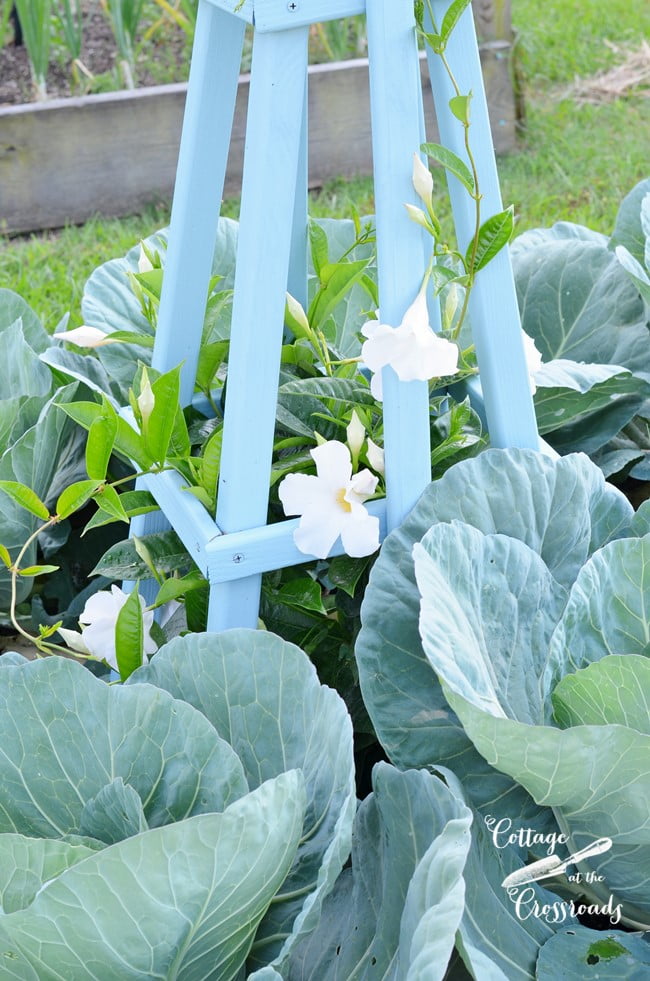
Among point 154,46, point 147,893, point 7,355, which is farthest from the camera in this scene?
point 154,46

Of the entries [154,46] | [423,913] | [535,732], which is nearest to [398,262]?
[535,732]

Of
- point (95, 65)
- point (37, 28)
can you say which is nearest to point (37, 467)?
point (37, 28)

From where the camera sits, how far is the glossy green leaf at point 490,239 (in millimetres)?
917

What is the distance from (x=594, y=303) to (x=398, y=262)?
618 mm

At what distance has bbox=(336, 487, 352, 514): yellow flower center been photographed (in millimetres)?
947

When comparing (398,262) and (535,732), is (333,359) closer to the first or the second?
(398,262)

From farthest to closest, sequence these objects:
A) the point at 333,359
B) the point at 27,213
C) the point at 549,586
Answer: the point at 27,213, the point at 333,359, the point at 549,586

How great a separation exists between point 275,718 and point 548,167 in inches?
97.5

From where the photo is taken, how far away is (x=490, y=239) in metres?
0.93

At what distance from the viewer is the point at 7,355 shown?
1.35 meters

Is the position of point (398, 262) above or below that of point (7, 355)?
above

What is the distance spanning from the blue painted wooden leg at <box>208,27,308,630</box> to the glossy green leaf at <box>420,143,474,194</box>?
113 mm

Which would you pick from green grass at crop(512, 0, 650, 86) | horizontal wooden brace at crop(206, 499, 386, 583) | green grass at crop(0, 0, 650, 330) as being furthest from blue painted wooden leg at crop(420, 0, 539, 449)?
green grass at crop(512, 0, 650, 86)

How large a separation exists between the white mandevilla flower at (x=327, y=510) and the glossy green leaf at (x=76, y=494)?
17cm
